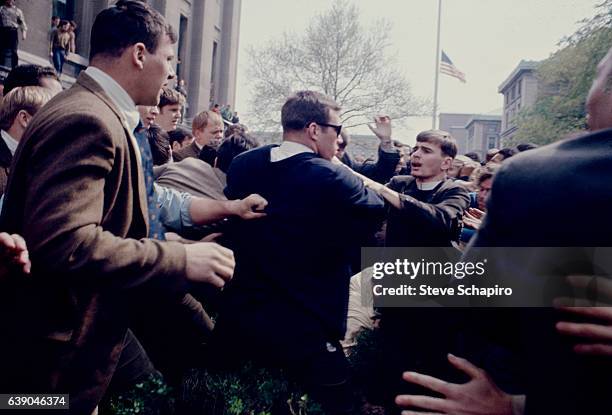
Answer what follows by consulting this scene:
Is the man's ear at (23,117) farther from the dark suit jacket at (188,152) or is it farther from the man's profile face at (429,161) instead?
the man's profile face at (429,161)

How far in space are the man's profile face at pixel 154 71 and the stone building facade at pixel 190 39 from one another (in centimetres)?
1280

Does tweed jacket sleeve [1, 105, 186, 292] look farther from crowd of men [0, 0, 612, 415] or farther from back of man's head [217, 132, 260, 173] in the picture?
back of man's head [217, 132, 260, 173]

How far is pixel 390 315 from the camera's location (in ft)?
13.4

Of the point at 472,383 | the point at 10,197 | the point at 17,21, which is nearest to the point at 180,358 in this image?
the point at 10,197

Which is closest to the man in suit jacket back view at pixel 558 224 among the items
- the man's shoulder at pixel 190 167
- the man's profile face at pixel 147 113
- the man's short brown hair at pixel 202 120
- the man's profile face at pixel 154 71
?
the man's profile face at pixel 154 71

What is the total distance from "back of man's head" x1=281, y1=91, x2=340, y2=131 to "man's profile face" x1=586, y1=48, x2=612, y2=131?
192 centimetres

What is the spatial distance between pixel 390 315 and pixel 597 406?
2952 millimetres

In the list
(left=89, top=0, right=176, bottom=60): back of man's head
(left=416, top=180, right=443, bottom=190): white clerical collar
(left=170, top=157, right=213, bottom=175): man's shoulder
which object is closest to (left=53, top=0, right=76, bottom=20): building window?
(left=170, top=157, right=213, bottom=175): man's shoulder

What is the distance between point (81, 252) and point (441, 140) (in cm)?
345

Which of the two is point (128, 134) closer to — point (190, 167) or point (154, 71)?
point (154, 71)

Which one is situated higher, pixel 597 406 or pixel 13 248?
pixel 13 248

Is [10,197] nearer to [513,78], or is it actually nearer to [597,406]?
[597,406]

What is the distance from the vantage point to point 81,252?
1682mm

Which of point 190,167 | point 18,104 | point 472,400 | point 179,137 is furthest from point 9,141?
point 179,137
